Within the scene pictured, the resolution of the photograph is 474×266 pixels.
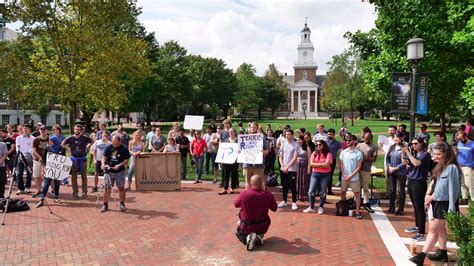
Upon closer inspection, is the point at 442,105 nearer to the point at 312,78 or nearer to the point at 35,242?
the point at 35,242

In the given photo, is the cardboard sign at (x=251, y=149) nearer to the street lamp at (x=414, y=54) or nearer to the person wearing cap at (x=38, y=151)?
the street lamp at (x=414, y=54)

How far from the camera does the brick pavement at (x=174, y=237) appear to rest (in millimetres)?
6301

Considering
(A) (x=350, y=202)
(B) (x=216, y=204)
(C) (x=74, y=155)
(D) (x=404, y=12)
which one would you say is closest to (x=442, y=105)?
(D) (x=404, y=12)

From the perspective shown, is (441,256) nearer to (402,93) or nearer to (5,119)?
(402,93)

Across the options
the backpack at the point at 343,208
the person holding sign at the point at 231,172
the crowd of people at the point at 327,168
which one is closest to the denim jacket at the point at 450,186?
the crowd of people at the point at 327,168

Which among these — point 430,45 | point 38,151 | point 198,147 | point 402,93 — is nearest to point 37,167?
point 38,151

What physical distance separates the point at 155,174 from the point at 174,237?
4.91 meters

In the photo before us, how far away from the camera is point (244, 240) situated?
22.6 ft

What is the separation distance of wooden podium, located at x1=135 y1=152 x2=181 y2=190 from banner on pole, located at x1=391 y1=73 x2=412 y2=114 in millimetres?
6990

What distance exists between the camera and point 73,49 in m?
17.7

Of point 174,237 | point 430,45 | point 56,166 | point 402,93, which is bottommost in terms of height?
point 174,237

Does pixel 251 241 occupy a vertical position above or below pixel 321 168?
below

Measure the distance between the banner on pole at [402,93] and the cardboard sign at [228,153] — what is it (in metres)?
4.81

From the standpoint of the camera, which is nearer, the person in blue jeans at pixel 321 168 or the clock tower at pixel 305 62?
the person in blue jeans at pixel 321 168
